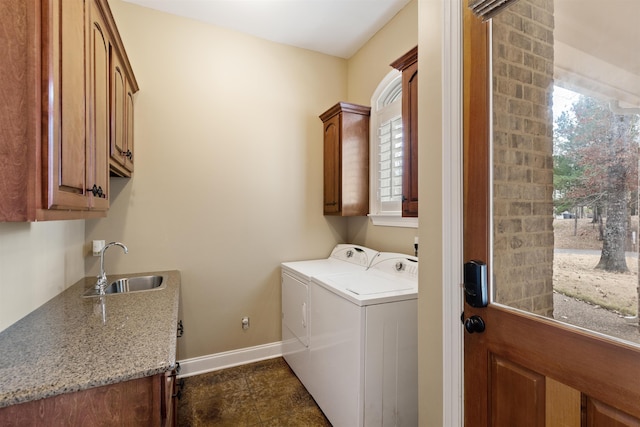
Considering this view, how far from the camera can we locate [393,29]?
2.58 m

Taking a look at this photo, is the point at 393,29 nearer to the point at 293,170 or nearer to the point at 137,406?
the point at 293,170

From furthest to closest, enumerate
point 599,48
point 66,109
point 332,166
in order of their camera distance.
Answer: point 332,166
point 66,109
point 599,48

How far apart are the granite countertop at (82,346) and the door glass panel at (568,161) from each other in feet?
4.29

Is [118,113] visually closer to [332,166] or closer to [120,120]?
[120,120]

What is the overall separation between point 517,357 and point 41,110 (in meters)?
1.72

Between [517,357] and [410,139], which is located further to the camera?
[410,139]

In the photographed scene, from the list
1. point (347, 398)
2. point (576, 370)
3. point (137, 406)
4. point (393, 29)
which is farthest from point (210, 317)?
point (393, 29)

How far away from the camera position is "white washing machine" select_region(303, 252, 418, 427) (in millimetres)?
1608

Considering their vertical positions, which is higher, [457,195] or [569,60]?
[569,60]

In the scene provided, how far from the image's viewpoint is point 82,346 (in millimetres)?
1073

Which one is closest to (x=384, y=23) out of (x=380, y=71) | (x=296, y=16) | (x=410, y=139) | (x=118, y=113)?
(x=380, y=71)

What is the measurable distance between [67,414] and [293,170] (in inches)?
95.0

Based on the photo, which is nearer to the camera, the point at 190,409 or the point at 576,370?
the point at 576,370

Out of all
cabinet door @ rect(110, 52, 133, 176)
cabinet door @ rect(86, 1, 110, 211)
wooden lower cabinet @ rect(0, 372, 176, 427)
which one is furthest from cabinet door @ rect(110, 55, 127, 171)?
wooden lower cabinet @ rect(0, 372, 176, 427)
